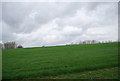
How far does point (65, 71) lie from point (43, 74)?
1.68 m

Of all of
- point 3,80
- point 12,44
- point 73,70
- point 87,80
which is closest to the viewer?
point 87,80

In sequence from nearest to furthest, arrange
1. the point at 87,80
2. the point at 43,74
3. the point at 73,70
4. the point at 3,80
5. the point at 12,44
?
the point at 87,80 → the point at 3,80 → the point at 43,74 → the point at 73,70 → the point at 12,44

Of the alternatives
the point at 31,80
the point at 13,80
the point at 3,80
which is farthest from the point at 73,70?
the point at 3,80

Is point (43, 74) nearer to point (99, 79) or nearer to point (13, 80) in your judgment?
point (13, 80)

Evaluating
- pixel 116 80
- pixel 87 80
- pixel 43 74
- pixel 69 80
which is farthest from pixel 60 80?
pixel 116 80

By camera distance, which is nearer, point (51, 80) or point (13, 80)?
point (51, 80)

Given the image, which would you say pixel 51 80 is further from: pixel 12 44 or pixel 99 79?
pixel 12 44

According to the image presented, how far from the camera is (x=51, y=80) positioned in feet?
20.4

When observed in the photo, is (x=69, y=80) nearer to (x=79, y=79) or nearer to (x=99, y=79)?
(x=79, y=79)

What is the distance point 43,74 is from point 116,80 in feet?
15.4

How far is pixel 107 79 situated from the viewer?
241 inches

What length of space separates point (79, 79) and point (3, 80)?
4.60m

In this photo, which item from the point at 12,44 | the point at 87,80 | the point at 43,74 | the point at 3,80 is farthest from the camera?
the point at 12,44

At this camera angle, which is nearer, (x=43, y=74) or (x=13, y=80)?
(x=13, y=80)
